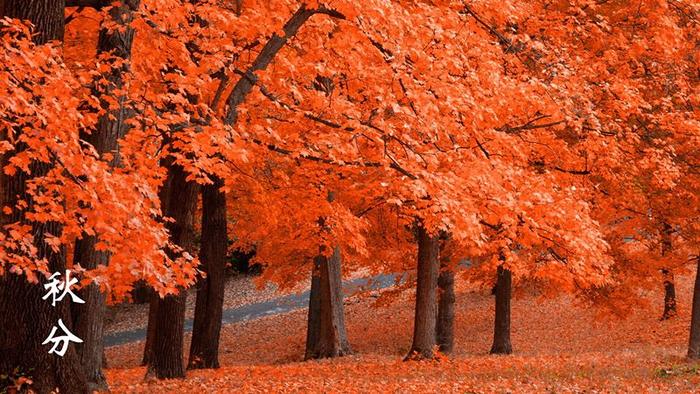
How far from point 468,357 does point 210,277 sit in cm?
704

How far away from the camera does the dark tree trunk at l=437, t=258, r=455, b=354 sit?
77.3ft

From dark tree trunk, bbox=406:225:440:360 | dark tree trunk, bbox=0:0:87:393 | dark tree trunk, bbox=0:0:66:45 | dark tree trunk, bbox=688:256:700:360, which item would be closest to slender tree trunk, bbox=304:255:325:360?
dark tree trunk, bbox=406:225:440:360

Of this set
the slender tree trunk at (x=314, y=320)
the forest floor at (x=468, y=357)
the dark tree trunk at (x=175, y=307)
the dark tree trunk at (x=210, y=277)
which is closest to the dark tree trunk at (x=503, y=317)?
the forest floor at (x=468, y=357)

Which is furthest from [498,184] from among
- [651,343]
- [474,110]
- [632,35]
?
[651,343]

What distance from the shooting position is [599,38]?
16766 millimetres

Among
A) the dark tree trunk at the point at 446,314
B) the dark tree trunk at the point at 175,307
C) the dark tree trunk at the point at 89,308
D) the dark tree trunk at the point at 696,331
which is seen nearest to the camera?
the dark tree trunk at the point at 89,308

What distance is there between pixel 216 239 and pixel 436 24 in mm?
6083

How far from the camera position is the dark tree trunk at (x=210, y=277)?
15086 mm

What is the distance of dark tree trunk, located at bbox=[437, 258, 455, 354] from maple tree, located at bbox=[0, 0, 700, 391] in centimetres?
282

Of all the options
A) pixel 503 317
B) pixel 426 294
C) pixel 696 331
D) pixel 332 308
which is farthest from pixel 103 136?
pixel 503 317

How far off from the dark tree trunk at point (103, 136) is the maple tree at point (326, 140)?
0.03m

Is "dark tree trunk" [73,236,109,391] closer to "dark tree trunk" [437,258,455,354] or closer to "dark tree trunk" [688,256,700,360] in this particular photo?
"dark tree trunk" [688,256,700,360]

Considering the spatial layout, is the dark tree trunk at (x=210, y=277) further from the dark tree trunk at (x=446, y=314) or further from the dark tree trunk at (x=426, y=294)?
the dark tree trunk at (x=446, y=314)

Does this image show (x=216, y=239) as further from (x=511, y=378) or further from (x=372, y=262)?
(x=372, y=262)
